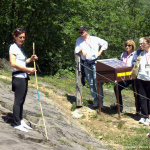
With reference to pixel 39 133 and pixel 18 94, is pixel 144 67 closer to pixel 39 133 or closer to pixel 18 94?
pixel 39 133

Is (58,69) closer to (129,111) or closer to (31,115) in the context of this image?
(129,111)

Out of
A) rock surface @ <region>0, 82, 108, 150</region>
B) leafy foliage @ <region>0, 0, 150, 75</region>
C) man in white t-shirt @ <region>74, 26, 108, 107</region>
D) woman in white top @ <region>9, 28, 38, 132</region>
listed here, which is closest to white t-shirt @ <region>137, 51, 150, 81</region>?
man in white t-shirt @ <region>74, 26, 108, 107</region>

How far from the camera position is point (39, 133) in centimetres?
506

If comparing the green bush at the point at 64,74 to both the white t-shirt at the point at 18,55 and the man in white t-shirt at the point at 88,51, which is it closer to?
the man in white t-shirt at the point at 88,51

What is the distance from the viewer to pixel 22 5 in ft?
49.5

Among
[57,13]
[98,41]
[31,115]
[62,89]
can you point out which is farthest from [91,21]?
[31,115]

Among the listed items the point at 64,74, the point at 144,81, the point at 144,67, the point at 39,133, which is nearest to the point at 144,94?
the point at 144,81

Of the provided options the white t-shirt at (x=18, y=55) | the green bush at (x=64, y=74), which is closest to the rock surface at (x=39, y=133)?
the white t-shirt at (x=18, y=55)

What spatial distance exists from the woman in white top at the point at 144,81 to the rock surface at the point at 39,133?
1.61 metres

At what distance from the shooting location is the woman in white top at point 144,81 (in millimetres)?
6938

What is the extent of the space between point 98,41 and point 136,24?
1226 centimetres

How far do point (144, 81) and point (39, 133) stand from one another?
305cm

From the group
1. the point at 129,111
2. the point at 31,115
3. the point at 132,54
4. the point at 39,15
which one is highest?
the point at 39,15

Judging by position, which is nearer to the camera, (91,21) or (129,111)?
(129,111)
